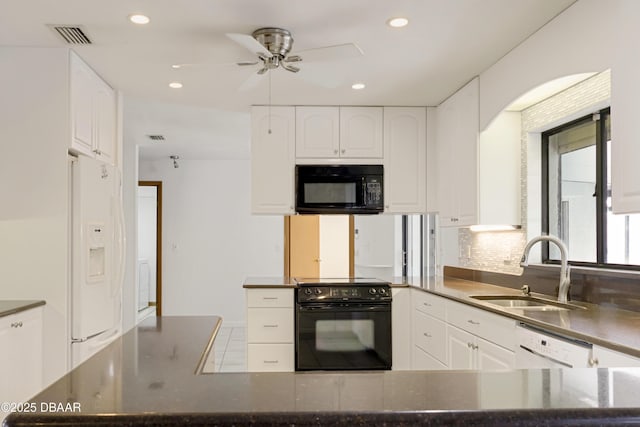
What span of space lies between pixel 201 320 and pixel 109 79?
262 centimetres

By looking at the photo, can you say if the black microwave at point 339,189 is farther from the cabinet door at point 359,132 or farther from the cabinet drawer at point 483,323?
the cabinet drawer at point 483,323

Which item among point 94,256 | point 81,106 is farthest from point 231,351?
point 81,106

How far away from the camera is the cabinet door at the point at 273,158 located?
434 centimetres

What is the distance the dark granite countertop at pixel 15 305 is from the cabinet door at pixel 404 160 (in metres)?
2.76

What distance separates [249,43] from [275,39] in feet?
0.75

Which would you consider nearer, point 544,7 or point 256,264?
point 544,7

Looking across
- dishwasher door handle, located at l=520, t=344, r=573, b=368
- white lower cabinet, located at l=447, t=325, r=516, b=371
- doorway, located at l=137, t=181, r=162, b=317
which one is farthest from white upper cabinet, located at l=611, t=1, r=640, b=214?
doorway, located at l=137, t=181, r=162, b=317

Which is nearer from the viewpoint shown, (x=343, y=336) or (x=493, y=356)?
(x=493, y=356)

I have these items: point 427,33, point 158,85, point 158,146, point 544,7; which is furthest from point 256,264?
point 544,7

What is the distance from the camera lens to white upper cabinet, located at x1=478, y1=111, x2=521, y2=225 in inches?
138

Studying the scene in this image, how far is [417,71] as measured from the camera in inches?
136

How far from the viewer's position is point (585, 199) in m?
3.01

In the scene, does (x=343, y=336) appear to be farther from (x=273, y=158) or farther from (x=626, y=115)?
(x=626, y=115)

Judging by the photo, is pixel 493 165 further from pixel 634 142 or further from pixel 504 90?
pixel 634 142
